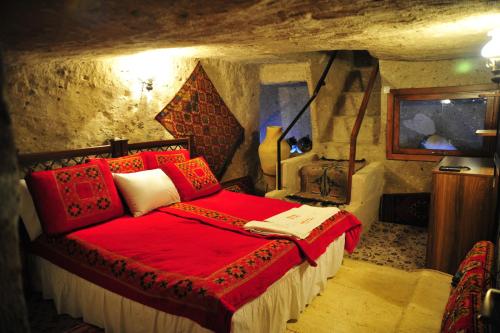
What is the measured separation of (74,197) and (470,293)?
2538 mm

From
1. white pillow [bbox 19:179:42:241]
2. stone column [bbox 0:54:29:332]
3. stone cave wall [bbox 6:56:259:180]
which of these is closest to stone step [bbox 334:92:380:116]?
stone cave wall [bbox 6:56:259:180]

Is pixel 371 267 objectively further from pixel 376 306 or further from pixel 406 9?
pixel 406 9

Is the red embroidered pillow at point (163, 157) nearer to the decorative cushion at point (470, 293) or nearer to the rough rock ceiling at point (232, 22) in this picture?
the rough rock ceiling at point (232, 22)

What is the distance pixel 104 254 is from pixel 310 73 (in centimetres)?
351

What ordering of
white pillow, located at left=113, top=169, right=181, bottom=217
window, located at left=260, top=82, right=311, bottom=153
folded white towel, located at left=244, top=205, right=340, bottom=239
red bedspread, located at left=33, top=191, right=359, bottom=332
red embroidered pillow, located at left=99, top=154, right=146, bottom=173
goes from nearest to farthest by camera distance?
red bedspread, located at left=33, top=191, right=359, bottom=332 < folded white towel, located at left=244, top=205, right=340, bottom=239 < white pillow, located at left=113, top=169, right=181, bottom=217 < red embroidered pillow, located at left=99, top=154, right=146, bottom=173 < window, located at left=260, top=82, right=311, bottom=153

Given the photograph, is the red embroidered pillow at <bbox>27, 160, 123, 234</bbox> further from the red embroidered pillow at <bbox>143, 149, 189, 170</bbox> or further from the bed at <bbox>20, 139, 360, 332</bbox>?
the red embroidered pillow at <bbox>143, 149, 189, 170</bbox>

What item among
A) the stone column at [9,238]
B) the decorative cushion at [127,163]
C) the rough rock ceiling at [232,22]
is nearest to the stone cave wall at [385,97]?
the rough rock ceiling at [232,22]

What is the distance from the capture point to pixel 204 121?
4.19 m

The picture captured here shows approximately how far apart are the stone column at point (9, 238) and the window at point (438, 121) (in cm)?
433

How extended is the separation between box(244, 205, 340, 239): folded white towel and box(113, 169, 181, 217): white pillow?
91cm

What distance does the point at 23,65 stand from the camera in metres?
2.59

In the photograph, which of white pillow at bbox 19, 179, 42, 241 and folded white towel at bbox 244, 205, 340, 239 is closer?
folded white towel at bbox 244, 205, 340, 239

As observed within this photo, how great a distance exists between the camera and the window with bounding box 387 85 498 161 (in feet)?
12.5

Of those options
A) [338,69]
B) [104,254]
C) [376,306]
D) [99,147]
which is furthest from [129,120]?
[338,69]
